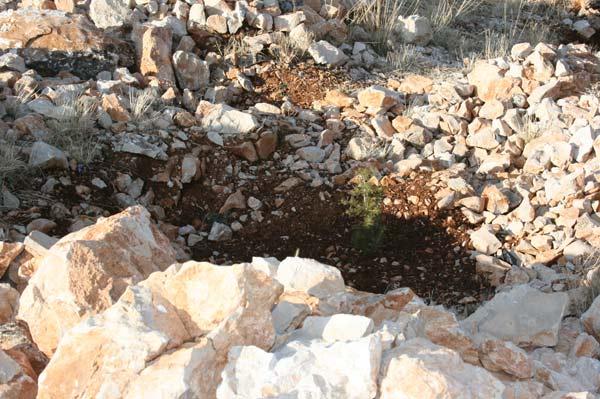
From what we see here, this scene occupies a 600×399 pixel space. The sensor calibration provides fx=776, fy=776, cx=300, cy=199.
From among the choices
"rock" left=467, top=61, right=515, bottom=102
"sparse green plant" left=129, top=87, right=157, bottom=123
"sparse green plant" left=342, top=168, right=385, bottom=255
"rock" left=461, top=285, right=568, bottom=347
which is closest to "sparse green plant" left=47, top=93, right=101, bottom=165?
"sparse green plant" left=129, top=87, right=157, bottom=123

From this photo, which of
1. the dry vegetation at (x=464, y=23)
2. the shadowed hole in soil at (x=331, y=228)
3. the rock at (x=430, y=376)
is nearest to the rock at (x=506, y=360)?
the rock at (x=430, y=376)

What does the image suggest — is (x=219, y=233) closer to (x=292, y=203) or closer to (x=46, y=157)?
(x=292, y=203)

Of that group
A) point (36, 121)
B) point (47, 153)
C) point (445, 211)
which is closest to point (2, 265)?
point (47, 153)

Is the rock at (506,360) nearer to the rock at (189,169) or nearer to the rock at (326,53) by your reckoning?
the rock at (189,169)

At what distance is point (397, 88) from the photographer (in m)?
6.52

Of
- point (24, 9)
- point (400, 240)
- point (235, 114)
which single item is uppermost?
point (24, 9)

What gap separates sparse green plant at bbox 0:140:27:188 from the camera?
4.91m

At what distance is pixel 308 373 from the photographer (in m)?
2.43

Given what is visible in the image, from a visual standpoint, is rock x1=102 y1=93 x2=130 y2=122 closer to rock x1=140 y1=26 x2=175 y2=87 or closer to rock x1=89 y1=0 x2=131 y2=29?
rock x1=140 y1=26 x2=175 y2=87

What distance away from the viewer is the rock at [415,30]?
7.47 m

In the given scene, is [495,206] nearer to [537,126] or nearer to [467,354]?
[537,126]

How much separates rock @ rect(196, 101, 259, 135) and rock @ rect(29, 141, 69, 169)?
1.10 meters

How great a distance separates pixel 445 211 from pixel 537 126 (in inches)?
45.6

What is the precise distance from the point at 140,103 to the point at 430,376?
3787mm
